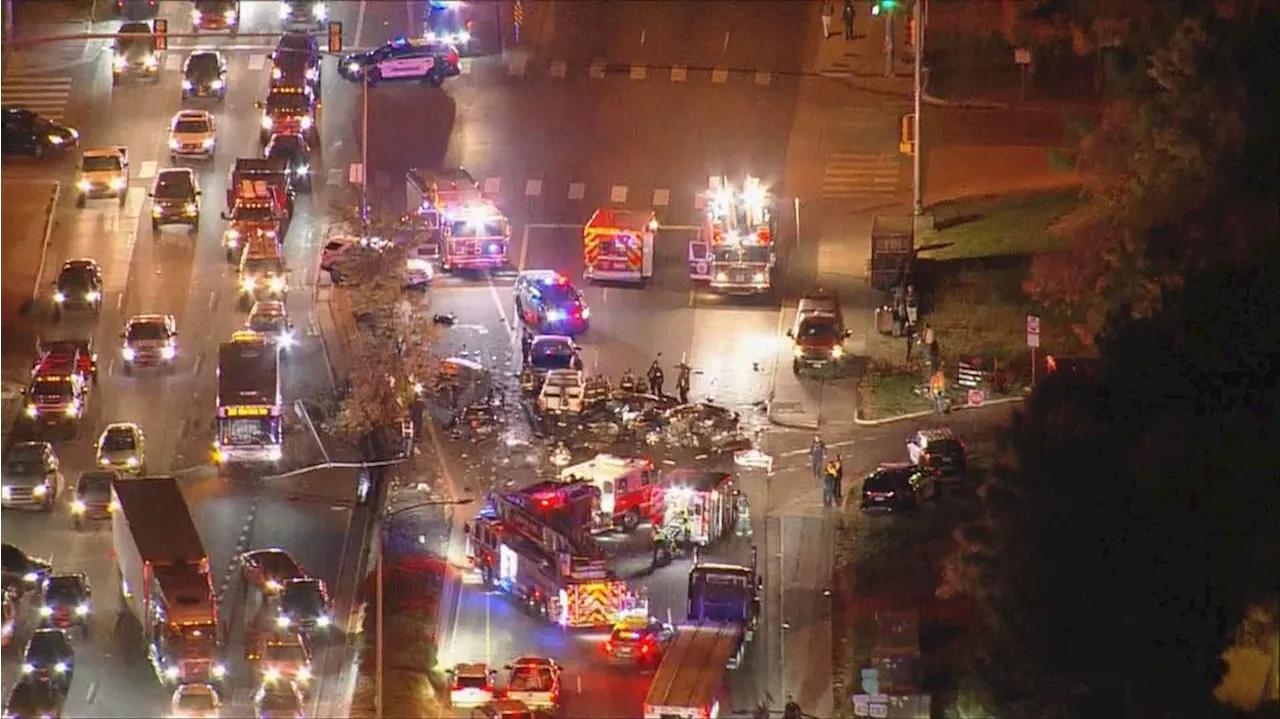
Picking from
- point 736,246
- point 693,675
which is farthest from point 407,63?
point 693,675

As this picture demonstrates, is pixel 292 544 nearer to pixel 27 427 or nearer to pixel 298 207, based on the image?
pixel 27 427

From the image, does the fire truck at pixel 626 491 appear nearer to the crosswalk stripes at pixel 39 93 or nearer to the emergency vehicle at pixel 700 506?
the emergency vehicle at pixel 700 506

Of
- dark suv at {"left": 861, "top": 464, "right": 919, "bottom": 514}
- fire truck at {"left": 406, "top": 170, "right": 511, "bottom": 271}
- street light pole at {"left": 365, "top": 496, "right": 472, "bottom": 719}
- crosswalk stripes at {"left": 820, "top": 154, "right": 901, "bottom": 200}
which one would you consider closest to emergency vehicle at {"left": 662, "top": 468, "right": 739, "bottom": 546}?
dark suv at {"left": 861, "top": 464, "right": 919, "bottom": 514}

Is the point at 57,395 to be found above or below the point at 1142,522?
above

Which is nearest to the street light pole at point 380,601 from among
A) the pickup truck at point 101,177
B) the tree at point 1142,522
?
the tree at point 1142,522

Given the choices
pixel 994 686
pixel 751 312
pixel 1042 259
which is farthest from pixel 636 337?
pixel 994 686

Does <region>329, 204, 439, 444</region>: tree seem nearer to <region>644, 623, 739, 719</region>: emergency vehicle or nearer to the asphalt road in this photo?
the asphalt road

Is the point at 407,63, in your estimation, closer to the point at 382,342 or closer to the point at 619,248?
the point at 619,248
